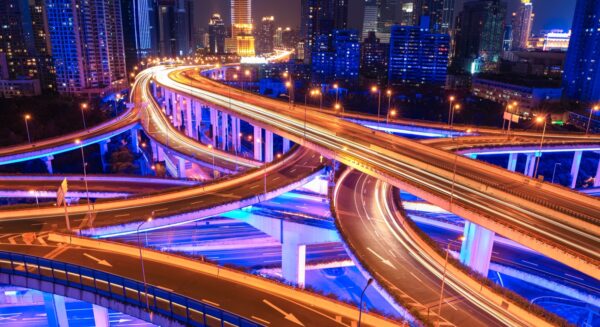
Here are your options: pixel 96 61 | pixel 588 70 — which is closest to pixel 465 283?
pixel 588 70

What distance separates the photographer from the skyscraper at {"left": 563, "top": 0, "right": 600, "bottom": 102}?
461ft

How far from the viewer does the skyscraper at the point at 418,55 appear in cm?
16788

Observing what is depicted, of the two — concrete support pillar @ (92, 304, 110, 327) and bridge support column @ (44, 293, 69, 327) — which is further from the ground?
concrete support pillar @ (92, 304, 110, 327)

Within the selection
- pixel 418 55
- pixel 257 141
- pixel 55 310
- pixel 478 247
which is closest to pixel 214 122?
pixel 257 141

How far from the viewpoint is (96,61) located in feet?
513

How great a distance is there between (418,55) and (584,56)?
56.1m

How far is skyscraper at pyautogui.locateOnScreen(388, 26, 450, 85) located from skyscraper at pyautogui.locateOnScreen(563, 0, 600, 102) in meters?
42.8

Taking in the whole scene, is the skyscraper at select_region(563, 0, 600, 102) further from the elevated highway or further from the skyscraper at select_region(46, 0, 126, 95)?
the skyscraper at select_region(46, 0, 126, 95)

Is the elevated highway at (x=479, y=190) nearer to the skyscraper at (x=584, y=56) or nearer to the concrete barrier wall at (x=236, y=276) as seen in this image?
the concrete barrier wall at (x=236, y=276)

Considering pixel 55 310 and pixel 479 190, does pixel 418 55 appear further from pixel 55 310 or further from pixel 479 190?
pixel 55 310

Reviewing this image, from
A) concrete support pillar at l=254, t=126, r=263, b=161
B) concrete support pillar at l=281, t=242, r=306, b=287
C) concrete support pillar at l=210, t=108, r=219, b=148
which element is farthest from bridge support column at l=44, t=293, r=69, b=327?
concrete support pillar at l=210, t=108, r=219, b=148

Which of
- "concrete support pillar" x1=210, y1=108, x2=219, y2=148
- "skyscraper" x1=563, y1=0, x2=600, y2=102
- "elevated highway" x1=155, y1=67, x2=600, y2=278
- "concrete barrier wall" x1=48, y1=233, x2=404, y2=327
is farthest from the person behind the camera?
"skyscraper" x1=563, y1=0, x2=600, y2=102

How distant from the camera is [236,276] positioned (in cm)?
3003

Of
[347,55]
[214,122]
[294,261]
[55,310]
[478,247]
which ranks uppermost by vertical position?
[347,55]
